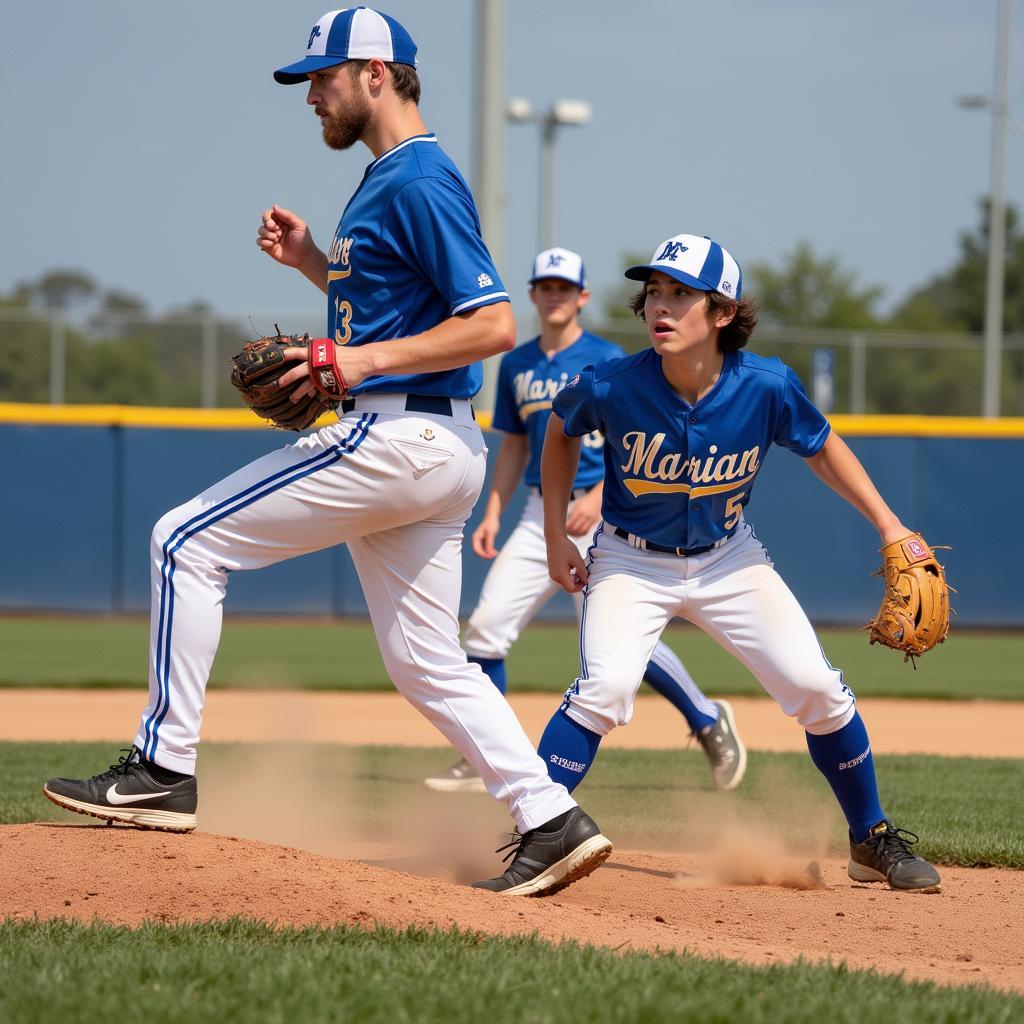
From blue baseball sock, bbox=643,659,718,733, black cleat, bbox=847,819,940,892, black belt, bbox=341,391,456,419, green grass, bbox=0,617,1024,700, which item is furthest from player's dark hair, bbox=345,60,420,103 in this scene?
green grass, bbox=0,617,1024,700

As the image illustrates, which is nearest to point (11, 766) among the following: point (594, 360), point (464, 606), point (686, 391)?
point (594, 360)

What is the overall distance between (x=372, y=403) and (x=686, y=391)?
1018mm

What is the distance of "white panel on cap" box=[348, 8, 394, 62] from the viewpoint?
3.52 m

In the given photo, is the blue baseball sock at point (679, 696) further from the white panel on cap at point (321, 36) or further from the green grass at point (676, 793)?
the white panel on cap at point (321, 36)

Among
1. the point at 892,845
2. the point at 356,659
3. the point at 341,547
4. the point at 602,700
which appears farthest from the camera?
the point at 341,547

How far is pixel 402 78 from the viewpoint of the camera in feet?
12.0

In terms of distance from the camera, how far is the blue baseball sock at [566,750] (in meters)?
3.99

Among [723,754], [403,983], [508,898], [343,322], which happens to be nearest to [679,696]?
[723,754]

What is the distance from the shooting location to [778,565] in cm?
1351

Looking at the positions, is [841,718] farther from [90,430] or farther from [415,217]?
[90,430]

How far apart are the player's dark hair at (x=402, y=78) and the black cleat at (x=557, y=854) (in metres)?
1.84

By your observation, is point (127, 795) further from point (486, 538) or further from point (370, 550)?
point (486, 538)

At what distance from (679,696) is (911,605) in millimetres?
1861

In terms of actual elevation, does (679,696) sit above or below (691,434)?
below
